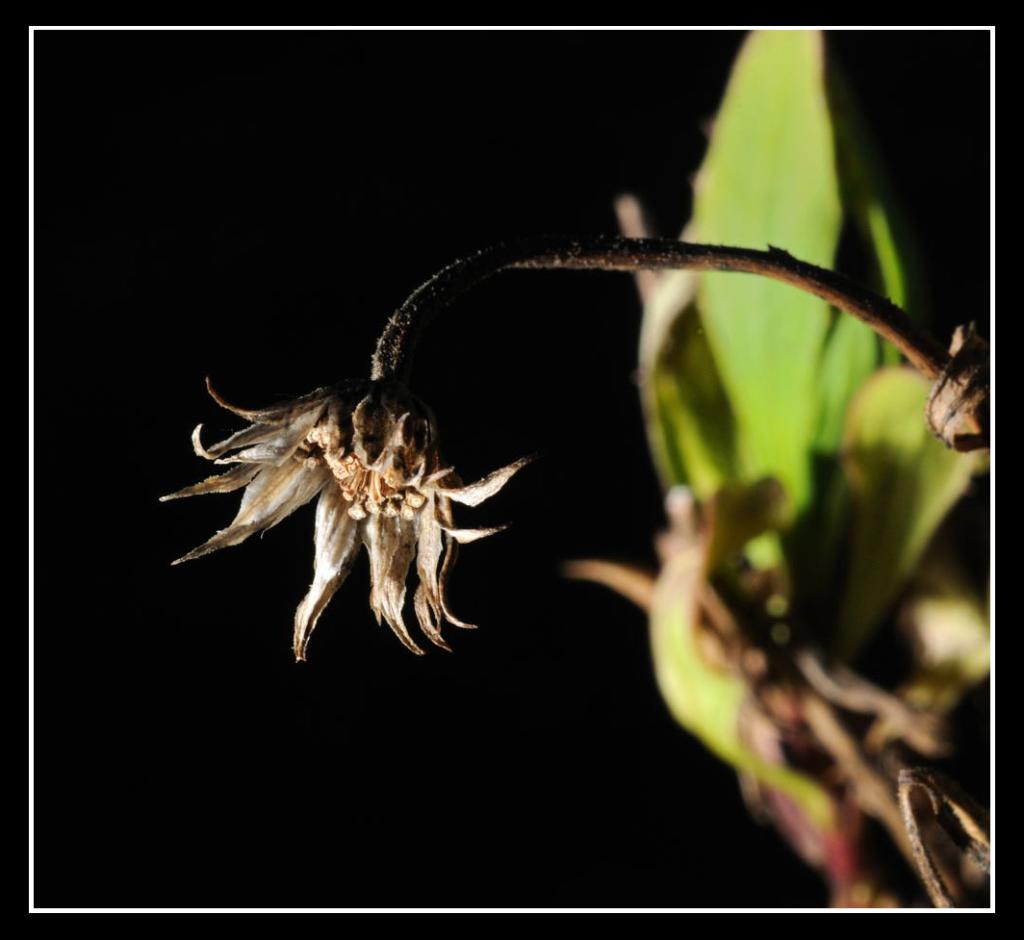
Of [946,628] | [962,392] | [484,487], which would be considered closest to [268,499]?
[484,487]

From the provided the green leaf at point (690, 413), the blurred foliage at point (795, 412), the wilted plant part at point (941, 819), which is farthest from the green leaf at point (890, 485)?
the wilted plant part at point (941, 819)

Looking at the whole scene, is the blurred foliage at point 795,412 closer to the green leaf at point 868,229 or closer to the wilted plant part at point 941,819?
the green leaf at point 868,229

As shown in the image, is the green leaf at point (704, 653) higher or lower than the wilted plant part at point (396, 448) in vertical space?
lower

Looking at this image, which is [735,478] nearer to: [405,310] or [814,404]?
[814,404]

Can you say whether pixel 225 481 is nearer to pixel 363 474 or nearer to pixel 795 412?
pixel 363 474

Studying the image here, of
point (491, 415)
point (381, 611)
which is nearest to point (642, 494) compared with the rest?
point (491, 415)
